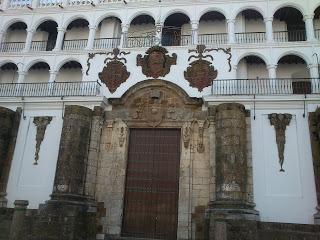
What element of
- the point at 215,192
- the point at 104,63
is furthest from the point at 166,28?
the point at 215,192

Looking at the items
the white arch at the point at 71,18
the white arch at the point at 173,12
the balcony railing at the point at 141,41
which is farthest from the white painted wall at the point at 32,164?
the white arch at the point at 173,12

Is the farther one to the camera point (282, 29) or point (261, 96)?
point (282, 29)

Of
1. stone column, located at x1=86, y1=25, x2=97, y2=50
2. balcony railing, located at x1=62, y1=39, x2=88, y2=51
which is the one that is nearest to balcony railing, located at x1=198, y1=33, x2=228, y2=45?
stone column, located at x1=86, y1=25, x2=97, y2=50

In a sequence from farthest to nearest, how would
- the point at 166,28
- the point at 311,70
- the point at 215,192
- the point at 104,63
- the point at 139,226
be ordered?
the point at 166,28 < the point at 104,63 < the point at 311,70 < the point at 139,226 < the point at 215,192

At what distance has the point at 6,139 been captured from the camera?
1636 centimetres

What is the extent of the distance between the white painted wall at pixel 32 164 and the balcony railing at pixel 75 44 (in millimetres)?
3997

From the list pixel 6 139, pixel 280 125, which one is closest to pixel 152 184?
pixel 280 125

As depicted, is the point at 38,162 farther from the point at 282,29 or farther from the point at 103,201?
the point at 282,29

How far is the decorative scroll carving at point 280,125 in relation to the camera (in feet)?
46.8

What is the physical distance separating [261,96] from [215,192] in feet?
14.8

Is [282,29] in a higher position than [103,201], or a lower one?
higher

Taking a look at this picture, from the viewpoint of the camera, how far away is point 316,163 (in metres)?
13.7

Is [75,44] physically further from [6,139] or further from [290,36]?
[290,36]

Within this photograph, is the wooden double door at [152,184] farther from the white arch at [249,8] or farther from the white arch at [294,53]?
the white arch at [249,8]
